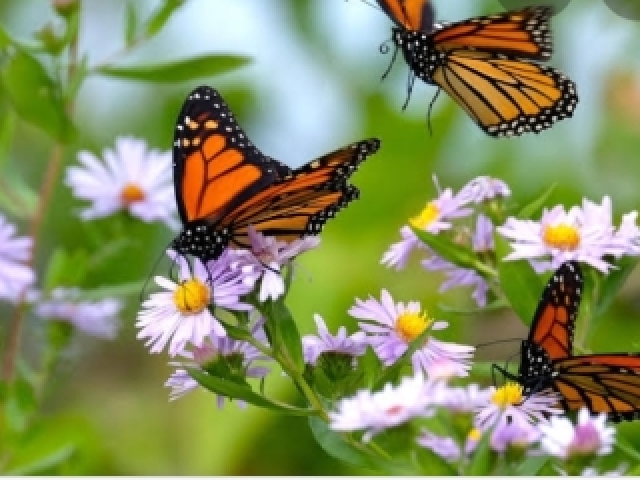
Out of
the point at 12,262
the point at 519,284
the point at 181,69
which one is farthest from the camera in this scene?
the point at 181,69

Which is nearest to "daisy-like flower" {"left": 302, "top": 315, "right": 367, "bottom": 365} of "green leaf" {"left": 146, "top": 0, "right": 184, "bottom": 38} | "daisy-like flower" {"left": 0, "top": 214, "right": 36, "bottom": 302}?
"daisy-like flower" {"left": 0, "top": 214, "right": 36, "bottom": 302}

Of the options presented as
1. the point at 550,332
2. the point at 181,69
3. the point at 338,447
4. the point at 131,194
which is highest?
the point at 181,69

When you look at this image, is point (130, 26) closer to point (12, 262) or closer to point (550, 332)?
point (12, 262)

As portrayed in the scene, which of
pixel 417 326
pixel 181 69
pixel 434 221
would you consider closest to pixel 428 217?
pixel 434 221

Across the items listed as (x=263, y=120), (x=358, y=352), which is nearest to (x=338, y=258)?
(x=263, y=120)

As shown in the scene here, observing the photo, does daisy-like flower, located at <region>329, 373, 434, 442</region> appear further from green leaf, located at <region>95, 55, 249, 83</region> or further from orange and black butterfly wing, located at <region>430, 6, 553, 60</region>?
green leaf, located at <region>95, 55, 249, 83</region>

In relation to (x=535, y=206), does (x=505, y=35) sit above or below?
above

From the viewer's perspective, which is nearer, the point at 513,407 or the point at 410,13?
the point at 513,407
